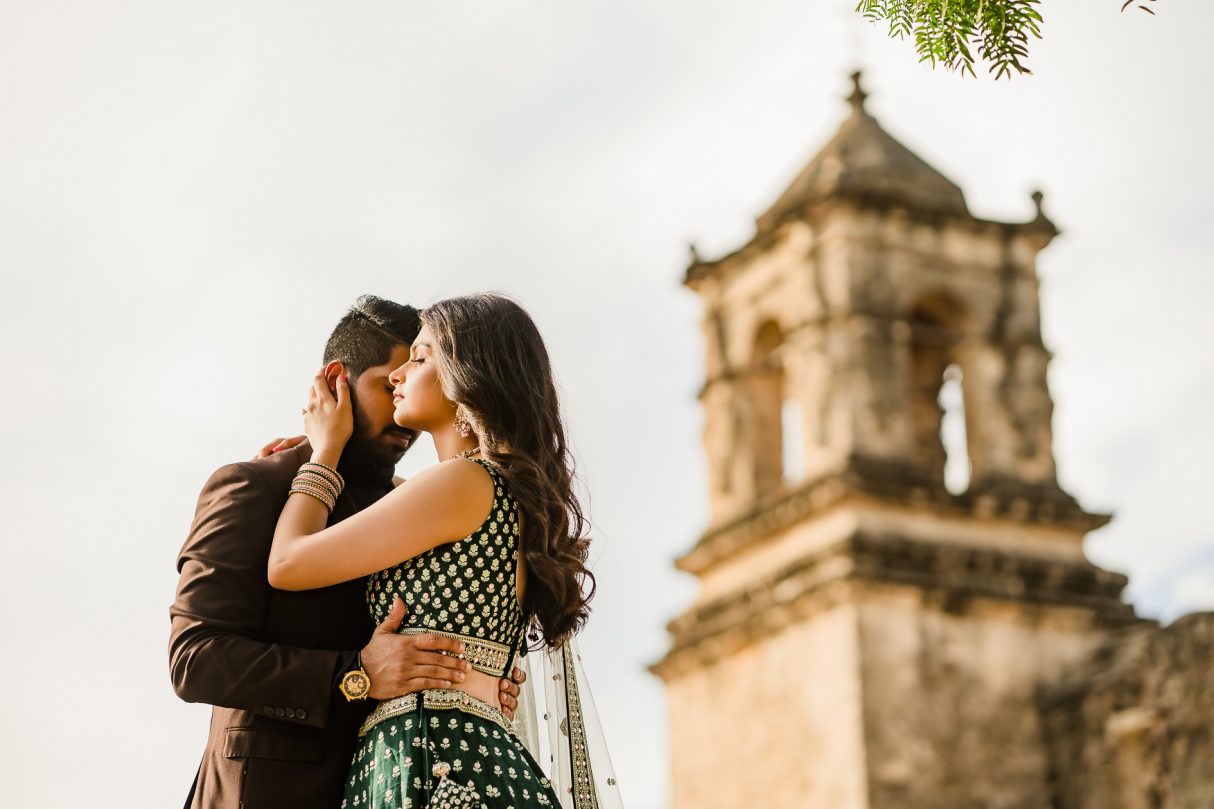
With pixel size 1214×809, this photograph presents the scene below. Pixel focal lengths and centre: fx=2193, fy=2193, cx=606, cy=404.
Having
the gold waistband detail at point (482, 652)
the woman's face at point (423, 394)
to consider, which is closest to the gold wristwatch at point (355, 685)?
the gold waistband detail at point (482, 652)

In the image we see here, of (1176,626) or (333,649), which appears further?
(1176,626)

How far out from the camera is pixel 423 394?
13.5 feet

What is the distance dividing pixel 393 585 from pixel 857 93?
20.6 meters

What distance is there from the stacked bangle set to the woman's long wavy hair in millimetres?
267

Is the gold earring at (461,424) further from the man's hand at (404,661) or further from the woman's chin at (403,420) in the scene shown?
the man's hand at (404,661)

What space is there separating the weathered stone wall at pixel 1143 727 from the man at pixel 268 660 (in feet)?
53.3

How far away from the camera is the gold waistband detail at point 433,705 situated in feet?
12.6

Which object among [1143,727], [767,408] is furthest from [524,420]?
[767,408]

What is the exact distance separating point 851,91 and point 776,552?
5580 mm

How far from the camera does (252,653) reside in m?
3.83

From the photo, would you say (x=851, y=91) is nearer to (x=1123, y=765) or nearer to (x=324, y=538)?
(x=1123, y=765)

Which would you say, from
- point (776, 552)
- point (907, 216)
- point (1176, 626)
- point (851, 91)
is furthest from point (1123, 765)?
point (851, 91)

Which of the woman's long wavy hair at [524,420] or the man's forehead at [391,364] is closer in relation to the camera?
the woman's long wavy hair at [524,420]

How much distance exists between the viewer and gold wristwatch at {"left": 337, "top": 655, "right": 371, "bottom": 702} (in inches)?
151
